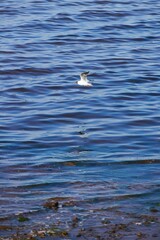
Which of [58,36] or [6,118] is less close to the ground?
[58,36]

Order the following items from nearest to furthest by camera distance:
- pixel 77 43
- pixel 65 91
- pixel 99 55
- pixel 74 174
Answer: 1. pixel 74 174
2. pixel 65 91
3. pixel 99 55
4. pixel 77 43

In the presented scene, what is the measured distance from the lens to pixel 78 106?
39.2ft

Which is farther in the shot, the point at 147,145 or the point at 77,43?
the point at 77,43

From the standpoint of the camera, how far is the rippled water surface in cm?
814

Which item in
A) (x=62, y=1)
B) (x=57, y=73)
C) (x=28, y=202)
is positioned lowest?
(x=28, y=202)

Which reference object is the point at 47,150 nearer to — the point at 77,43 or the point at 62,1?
the point at 77,43

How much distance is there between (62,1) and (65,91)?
10133 millimetres

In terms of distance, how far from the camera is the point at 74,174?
8492 mm

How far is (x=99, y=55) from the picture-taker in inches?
625

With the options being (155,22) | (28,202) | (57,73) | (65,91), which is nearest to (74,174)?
(28,202)

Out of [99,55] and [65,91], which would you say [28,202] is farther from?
[99,55]

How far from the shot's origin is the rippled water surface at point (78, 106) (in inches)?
320

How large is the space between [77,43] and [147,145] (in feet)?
24.5

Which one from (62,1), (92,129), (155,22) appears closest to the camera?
(92,129)
